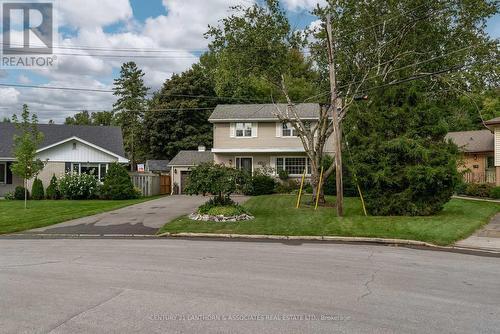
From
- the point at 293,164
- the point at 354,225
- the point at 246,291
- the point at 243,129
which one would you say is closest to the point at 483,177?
the point at 293,164

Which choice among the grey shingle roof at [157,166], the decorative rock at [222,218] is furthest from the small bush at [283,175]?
the grey shingle roof at [157,166]

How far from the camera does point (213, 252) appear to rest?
11.4 meters

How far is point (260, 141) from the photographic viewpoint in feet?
108

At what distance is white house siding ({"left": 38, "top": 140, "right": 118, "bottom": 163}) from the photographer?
32219 mm

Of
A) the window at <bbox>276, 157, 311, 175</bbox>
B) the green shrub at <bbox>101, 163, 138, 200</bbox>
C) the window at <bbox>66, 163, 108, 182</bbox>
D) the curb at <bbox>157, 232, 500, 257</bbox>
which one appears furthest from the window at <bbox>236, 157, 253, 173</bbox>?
the curb at <bbox>157, 232, 500, 257</bbox>

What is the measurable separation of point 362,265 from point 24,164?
20048mm

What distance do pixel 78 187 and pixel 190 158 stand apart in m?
9.68

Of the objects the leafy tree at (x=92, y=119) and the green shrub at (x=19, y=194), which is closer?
the green shrub at (x=19, y=194)

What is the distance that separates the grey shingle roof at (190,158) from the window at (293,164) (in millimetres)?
5743

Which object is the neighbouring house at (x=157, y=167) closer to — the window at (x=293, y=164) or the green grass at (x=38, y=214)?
the window at (x=293, y=164)

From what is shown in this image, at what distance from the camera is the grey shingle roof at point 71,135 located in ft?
110

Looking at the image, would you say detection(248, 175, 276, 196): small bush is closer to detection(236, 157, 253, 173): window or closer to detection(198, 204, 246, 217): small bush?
detection(236, 157, 253, 173): window

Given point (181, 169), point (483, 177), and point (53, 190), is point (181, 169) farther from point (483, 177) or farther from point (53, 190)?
point (483, 177)

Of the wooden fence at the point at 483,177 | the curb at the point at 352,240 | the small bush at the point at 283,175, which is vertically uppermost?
the small bush at the point at 283,175
